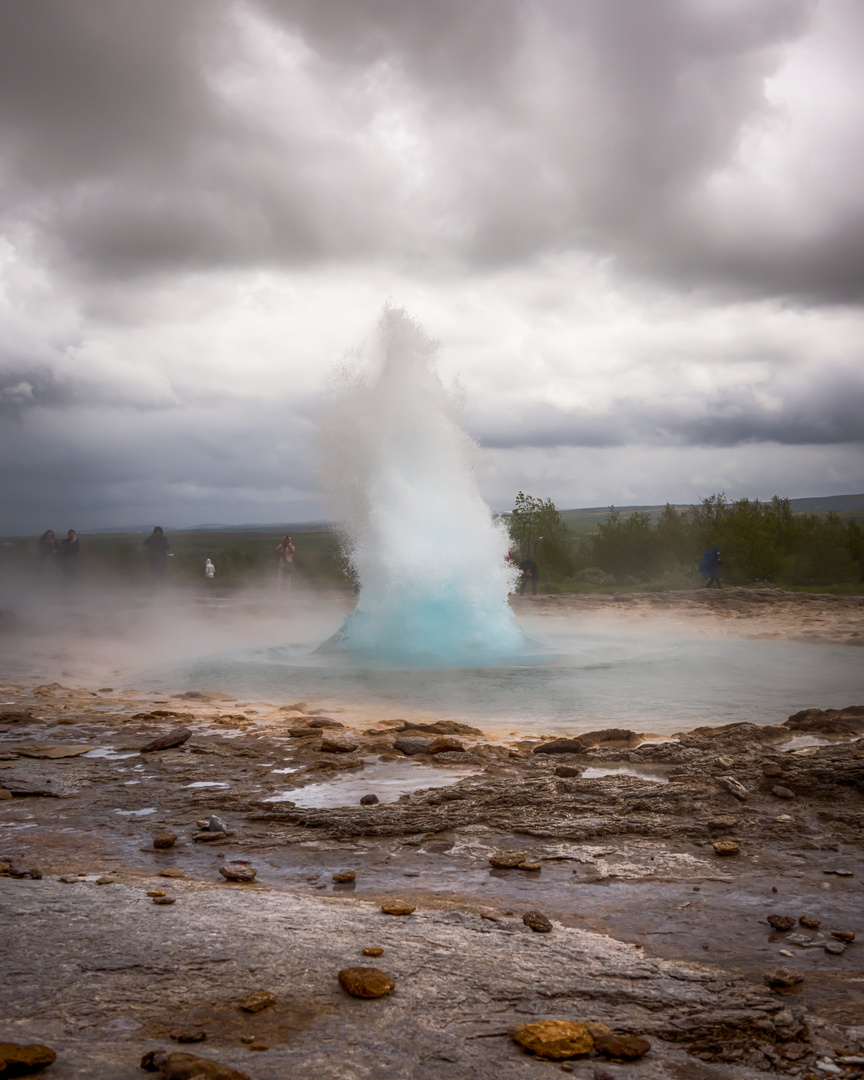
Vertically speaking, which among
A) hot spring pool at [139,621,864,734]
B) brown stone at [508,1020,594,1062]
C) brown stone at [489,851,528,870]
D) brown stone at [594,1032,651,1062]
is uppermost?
brown stone at [508,1020,594,1062]

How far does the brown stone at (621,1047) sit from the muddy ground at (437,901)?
48 millimetres

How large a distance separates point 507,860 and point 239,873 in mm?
1311

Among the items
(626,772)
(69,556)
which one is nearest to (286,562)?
(69,556)

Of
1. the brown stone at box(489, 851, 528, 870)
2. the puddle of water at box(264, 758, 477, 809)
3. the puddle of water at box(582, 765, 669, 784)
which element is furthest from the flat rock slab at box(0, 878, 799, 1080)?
the puddle of water at box(582, 765, 669, 784)

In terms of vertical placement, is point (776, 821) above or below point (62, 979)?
below

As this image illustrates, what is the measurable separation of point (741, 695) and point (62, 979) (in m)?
8.68

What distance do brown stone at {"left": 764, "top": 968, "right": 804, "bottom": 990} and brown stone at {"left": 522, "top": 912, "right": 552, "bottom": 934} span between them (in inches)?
31.4

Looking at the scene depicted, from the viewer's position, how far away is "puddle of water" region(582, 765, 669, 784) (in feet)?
18.2

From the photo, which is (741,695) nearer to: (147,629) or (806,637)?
(806,637)

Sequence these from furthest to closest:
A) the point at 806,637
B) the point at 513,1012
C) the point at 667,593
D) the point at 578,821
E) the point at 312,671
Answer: the point at 667,593, the point at 806,637, the point at 312,671, the point at 578,821, the point at 513,1012

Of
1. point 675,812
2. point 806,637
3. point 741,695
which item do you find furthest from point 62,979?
point 806,637

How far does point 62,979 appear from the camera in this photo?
8.18 ft

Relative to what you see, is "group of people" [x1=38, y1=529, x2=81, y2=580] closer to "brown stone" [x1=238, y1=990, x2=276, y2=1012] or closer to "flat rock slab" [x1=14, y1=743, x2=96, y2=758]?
"flat rock slab" [x1=14, y1=743, x2=96, y2=758]

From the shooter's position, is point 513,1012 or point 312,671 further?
point 312,671
